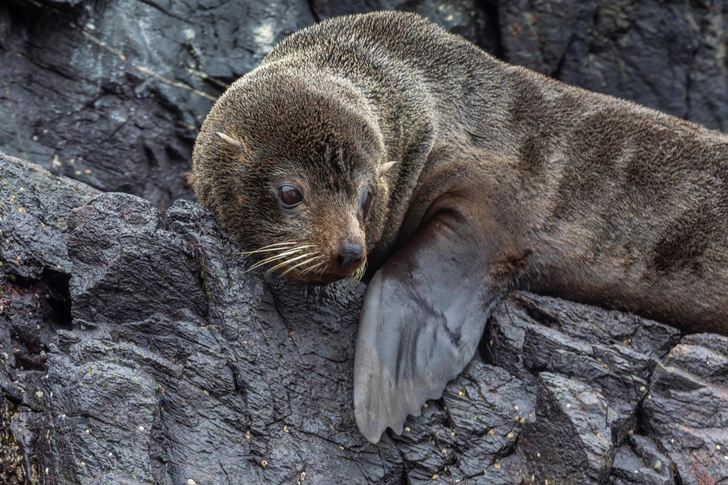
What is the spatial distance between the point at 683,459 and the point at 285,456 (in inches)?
94.6

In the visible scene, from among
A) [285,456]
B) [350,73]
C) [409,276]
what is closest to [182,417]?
[285,456]

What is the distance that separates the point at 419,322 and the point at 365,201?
0.87 meters

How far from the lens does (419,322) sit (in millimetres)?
5176

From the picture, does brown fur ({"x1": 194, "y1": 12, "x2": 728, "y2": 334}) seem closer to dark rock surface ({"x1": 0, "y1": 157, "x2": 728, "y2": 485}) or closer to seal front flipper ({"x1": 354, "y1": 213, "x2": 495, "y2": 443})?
seal front flipper ({"x1": 354, "y1": 213, "x2": 495, "y2": 443})

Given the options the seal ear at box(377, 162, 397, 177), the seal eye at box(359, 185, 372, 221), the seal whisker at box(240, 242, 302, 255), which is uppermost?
the seal ear at box(377, 162, 397, 177)

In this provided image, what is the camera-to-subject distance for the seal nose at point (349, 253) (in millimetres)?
4570

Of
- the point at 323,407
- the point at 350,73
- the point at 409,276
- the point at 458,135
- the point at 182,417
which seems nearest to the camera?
the point at 182,417

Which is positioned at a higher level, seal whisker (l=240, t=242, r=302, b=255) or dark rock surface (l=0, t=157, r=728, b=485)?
seal whisker (l=240, t=242, r=302, b=255)

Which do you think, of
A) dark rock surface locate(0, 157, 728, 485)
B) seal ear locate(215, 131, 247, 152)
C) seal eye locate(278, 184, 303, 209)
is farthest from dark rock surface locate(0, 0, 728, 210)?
seal eye locate(278, 184, 303, 209)

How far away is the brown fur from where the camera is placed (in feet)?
19.6

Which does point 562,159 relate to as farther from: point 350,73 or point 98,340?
point 98,340

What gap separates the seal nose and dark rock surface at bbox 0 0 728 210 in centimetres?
418

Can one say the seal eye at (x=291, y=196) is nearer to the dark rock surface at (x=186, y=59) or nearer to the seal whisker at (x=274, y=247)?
the seal whisker at (x=274, y=247)

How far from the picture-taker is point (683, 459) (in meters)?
4.77
